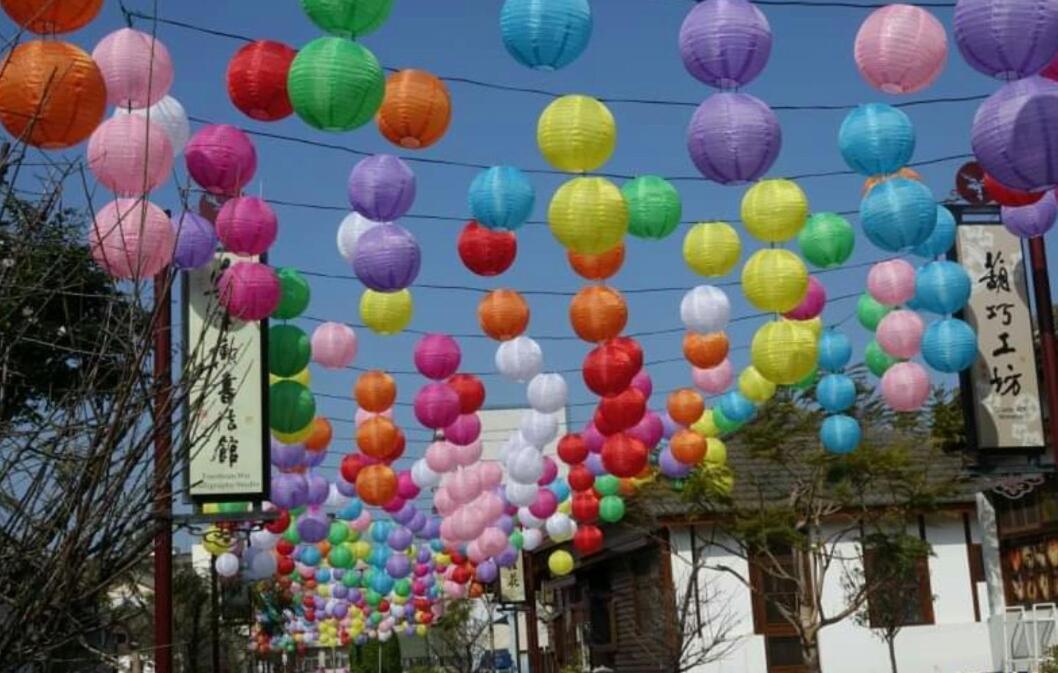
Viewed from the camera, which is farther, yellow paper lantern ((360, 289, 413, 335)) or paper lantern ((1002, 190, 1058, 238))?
yellow paper lantern ((360, 289, 413, 335))

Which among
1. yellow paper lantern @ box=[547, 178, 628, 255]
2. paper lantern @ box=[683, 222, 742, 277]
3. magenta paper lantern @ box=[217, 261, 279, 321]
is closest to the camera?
yellow paper lantern @ box=[547, 178, 628, 255]

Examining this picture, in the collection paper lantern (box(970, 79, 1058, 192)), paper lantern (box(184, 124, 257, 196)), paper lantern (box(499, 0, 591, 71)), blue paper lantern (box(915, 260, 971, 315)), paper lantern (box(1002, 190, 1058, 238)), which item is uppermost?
paper lantern (box(499, 0, 591, 71))

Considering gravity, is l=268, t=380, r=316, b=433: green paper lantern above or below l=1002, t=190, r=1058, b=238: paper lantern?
below

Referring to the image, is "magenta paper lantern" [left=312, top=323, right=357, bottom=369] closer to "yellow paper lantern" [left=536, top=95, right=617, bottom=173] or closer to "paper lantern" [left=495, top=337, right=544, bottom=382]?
"paper lantern" [left=495, top=337, right=544, bottom=382]

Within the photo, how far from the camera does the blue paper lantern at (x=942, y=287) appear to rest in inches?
570

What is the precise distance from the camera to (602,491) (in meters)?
23.0

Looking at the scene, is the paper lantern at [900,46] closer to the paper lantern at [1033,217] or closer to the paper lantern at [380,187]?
the paper lantern at [1033,217]

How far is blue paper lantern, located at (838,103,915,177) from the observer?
1159 cm

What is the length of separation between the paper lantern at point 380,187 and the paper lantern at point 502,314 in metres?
3.09

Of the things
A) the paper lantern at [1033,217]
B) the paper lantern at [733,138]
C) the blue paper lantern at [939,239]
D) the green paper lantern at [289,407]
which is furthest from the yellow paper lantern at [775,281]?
the green paper lantern at [289,407]

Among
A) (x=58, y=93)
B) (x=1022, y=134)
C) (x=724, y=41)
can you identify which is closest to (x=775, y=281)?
(x=724, y=41)

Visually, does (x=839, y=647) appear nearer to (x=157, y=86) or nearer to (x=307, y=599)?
(x=157, y=86)

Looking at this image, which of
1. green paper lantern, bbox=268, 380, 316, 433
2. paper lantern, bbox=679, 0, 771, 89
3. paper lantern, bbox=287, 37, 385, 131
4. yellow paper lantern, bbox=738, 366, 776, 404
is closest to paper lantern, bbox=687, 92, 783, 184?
paper lantern, bbox=679, 0, 771, 89

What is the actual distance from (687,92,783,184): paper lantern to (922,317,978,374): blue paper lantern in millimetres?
4406
